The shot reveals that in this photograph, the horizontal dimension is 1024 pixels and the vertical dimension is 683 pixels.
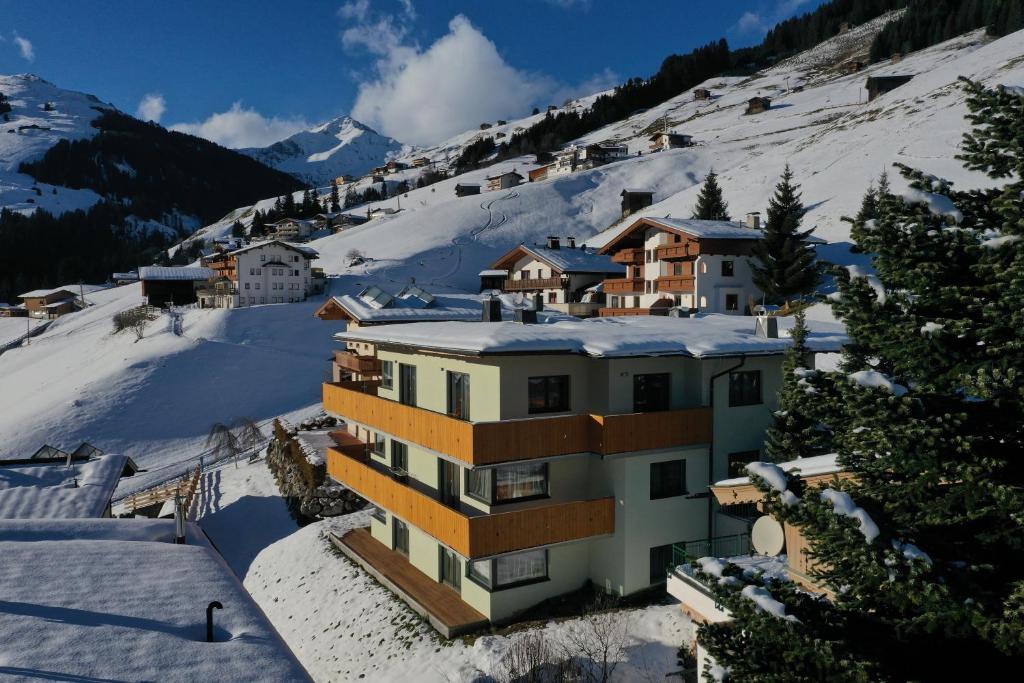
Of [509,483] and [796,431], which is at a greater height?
[796,431]

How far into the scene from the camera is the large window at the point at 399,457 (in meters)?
22.7

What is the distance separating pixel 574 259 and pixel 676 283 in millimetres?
15677

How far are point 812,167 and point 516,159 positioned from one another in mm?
100676

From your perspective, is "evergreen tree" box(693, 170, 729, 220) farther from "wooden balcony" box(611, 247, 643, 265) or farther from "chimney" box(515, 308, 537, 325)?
"chimney" box(515, 308, 537, 325)

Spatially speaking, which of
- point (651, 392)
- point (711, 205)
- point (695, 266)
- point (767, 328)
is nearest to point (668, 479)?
point (651, 392)

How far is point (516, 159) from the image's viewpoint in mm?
171875

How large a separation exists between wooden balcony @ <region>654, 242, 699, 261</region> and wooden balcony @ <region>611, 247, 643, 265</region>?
2.76 metres

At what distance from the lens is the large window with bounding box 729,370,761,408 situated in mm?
19344

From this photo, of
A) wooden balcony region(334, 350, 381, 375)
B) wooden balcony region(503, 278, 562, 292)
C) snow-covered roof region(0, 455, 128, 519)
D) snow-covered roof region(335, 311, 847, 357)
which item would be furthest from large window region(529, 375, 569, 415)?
wooden balcony region(503, 278, 562, 292)

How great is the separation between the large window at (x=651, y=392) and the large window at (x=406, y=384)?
24.1 feet

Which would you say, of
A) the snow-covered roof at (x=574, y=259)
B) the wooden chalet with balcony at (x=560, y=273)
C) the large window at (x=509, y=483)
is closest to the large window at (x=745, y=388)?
the large window at (x=509, y=483)

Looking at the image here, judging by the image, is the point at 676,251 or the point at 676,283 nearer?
the point at 676,251

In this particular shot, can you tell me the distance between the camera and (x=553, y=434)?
17234 millimetres

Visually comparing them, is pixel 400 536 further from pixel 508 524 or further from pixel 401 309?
pixel 401 309
